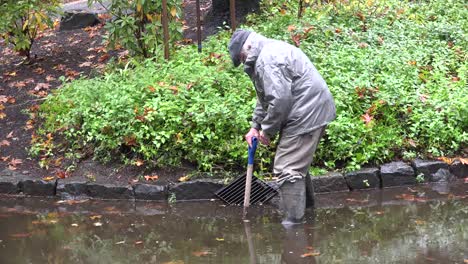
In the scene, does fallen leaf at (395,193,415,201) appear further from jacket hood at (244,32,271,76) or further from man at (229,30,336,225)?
jacket hood at (244,32,271,76)

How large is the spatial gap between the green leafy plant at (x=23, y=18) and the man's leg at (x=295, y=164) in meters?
5.80

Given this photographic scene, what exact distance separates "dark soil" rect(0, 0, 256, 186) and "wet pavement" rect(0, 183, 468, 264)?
1.61 ft

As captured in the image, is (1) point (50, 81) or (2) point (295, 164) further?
(1) point (50, 81)

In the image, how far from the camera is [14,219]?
284 inches

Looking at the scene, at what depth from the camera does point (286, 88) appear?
19.8 ft

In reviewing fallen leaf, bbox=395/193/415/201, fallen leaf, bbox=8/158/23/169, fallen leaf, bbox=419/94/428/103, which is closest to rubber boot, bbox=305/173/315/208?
fallen leaf, bbox=395/193/415/201

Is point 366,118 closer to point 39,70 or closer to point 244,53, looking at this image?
point 244,53

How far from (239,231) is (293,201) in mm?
573

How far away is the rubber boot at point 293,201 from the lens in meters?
6.40

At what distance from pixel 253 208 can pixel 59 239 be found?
190cm

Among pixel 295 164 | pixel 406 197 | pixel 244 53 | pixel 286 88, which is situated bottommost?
pixel 406 197

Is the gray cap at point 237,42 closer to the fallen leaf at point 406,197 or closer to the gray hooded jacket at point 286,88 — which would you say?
the gray hooded jacket at point 286,88

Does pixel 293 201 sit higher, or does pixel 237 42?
pixel 237 42

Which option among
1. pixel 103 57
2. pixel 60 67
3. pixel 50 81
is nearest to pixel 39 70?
pixel 60 67
